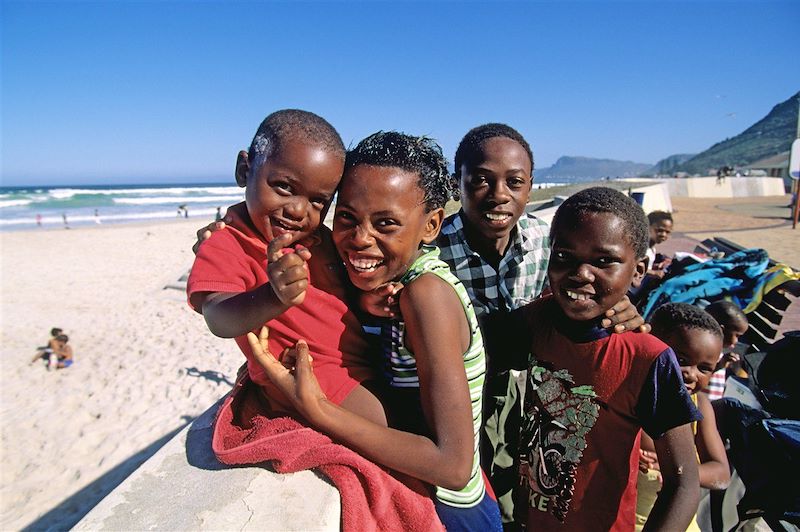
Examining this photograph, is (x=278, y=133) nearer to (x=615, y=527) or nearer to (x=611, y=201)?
(x=611, y=201)

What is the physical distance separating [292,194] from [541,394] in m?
1.21

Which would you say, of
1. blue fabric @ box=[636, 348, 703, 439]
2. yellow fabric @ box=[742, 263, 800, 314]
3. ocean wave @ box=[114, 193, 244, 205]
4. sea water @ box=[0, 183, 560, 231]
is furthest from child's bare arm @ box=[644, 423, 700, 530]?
ocean wave @ box=[114, 193, 244, 205]

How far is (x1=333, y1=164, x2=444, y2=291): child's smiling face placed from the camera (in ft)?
4.84

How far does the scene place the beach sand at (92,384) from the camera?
4.35 metres

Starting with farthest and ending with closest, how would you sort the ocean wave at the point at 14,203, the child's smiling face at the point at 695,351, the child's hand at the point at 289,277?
the ocean wave at the point at 14,203 → the child's smiling face at the point at 695,351 → the child's hand at the point at 289,277

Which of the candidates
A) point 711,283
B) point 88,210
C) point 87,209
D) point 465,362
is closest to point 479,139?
point 465,362

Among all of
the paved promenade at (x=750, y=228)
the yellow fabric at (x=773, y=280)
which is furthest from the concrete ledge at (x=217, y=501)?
the paved promenade at (x=750, y=228)

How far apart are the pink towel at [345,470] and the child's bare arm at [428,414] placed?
0.05 m

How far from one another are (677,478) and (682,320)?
891 mm

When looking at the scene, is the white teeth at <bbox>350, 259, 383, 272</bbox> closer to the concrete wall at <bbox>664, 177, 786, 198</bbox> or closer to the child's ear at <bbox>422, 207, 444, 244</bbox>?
the child's ear at <bbox>422, 207, 444, 244</bbox>

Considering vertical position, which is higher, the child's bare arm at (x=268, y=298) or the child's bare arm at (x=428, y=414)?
the child's bare arm at (x=268, y=298)

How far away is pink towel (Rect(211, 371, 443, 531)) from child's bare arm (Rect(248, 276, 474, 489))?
0.05 metres

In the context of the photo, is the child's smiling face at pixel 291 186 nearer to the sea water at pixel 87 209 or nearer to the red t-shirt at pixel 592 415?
the red t-shirt at pixel 592 415

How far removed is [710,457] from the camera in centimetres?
205
